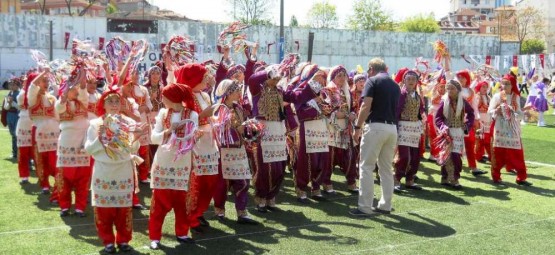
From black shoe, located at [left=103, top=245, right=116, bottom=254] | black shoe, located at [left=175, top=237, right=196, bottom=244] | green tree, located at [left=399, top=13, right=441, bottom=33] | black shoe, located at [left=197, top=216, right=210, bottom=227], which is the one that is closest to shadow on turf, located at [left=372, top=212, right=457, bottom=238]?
black shoe, located at [left=197, top=216, right=210, bottom=227]

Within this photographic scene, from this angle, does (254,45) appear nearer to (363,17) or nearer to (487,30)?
(363,17)

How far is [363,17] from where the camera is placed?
7956 centimetres

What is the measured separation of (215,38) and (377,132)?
2942 centimetres

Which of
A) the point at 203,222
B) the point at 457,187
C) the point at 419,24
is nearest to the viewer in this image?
the point at 203,222

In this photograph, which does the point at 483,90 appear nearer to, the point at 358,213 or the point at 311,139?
the point at 311,139

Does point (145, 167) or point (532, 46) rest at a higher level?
point (532, 46)

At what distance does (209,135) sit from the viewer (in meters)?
6.79

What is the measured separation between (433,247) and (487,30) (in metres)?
111

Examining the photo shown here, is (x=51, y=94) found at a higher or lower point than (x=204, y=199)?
higher

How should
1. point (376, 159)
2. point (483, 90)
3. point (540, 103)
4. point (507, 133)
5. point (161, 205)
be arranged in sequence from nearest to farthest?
point (161, 205) < point (376, 159) < point (507, 133) < point (483, 90) < point (540, 103)

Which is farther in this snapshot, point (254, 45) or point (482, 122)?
point (482, 122)

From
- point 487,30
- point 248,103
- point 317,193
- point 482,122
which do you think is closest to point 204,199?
point 248,103

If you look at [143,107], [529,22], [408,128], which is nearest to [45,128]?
[143,107]

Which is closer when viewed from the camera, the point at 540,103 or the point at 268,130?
the point at 268,130
